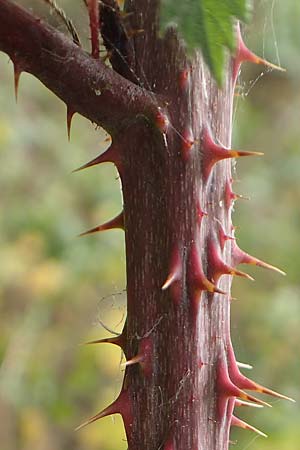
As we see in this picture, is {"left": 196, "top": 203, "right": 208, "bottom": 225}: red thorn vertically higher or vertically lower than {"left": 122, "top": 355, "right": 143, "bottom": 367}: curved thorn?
higher

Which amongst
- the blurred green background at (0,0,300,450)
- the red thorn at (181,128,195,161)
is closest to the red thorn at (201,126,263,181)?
the red thorn at (181,128,195,161)

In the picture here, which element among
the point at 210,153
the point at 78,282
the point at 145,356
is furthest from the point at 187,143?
the point at 78,282

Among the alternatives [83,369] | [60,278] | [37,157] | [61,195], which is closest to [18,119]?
[37,157]

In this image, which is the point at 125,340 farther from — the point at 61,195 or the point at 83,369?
the point at 61,195

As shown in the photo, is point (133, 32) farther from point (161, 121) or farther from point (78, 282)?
point (78, 282)

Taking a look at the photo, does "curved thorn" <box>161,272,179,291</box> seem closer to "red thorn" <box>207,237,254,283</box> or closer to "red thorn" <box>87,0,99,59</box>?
"red thorn" <box>207,237,254,283</box>

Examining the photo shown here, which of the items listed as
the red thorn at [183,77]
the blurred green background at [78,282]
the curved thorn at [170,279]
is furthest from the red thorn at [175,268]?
the blurred green background at [78,282]
